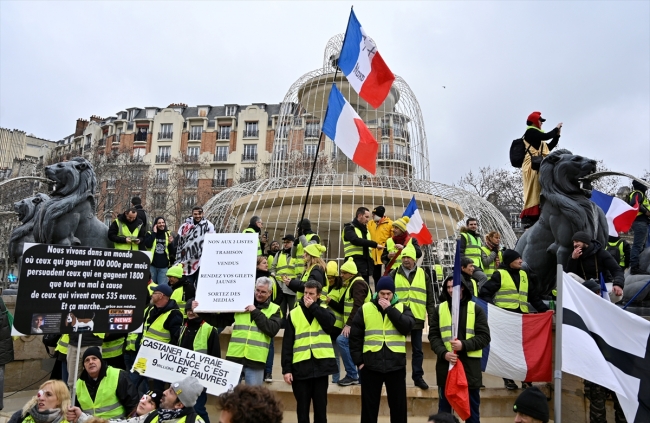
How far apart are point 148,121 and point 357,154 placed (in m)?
61.0

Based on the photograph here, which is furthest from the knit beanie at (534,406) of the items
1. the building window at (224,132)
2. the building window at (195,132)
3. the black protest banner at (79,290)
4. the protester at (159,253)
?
the building window at (195,132)

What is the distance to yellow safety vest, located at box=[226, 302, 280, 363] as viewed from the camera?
5.72 m

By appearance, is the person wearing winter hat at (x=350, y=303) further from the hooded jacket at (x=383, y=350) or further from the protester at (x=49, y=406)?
the protester at (x=49, y=406)

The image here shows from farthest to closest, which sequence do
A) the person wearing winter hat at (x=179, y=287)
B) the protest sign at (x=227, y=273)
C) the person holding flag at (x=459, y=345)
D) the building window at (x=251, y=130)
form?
the building window at (x=251, y=130)
the person wearing winter hat at (x=179, y=287)
the protest sign at (x=227, y=273)
the person holding flag at (x=459, y=345)

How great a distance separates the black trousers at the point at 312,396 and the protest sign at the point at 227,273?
3.48ft

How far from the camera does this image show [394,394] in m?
5.35

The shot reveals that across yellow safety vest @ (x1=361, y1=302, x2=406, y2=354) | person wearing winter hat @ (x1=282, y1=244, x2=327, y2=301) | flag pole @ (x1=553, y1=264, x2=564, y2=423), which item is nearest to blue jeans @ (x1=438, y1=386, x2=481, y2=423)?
yellow safety vest @ (x1=361, y1=302, x2=406, y2=354)

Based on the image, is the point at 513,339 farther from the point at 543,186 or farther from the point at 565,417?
the point at 543,186

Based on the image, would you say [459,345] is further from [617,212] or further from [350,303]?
[617,212]

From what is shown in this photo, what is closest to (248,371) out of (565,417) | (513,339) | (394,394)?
(394,394)

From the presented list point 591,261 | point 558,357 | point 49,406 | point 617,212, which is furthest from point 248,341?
point 617,212

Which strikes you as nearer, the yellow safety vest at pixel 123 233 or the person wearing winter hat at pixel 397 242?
the person wearing winter hat at pixel 397 242

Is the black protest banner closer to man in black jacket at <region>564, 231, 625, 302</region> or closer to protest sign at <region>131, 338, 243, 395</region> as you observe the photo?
protest sign at <region>131, 338, 243, 395</region>

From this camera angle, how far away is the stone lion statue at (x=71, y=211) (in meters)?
7.75
